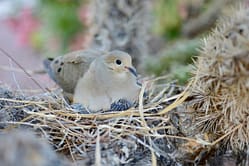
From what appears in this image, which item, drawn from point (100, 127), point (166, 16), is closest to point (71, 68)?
point (100, 127)

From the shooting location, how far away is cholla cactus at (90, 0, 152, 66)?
1884 millimetres

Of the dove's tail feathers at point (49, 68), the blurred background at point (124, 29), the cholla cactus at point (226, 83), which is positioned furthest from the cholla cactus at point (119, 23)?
the cholla cactus at point (226, 83)

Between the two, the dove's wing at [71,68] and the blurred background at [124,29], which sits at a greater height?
the blurred background at [124,29]

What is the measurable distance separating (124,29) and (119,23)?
0.03 metres

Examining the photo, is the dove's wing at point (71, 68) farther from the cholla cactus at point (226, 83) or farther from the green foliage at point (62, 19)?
the green foliage at point (62, 19)

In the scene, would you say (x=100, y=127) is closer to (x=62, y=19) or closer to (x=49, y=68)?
(x=49, y=68)

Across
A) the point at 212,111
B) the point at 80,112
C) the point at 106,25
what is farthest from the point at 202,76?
the point at 106,25

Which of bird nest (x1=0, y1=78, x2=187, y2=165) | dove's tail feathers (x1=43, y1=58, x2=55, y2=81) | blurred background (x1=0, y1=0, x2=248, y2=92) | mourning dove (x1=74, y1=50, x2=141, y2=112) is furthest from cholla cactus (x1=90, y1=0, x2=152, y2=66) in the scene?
bird nest (x1=0, y1=78, x2=187, y2=165)

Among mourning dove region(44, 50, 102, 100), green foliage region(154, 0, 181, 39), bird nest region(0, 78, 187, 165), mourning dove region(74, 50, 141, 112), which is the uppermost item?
green foliage region(154, 0, 181, 39)

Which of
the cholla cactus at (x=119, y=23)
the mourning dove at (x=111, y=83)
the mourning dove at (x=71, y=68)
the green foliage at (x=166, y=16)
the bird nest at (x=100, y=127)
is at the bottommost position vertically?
the bird nest at (x=100, y=127)

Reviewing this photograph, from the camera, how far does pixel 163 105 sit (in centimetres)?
113

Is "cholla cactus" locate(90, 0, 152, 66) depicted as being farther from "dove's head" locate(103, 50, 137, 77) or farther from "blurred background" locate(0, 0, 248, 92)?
"dove's head" locate(103, 50, 137, 77)

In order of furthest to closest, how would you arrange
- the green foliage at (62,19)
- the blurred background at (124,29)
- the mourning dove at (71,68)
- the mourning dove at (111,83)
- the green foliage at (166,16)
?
the green foliage at (62,19)
the green foliage at (166,16)
the blurred background at (124,29)
the mourning dove at (71,68)
the mourning dove at (111,83)

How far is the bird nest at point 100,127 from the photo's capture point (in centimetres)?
93
